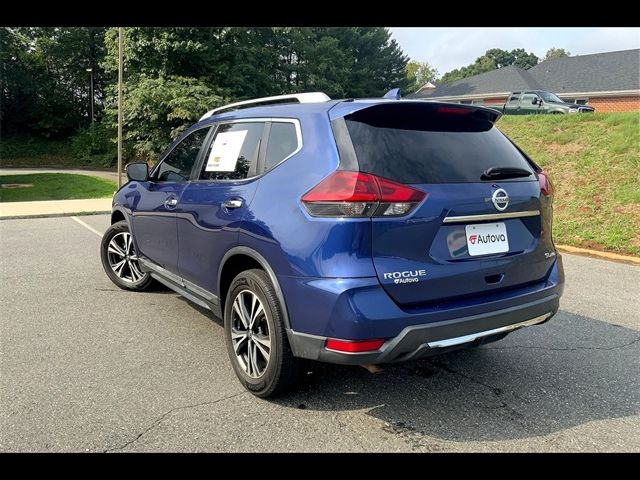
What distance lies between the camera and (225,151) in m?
3.55

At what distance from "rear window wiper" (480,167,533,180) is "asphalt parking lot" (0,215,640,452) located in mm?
1355

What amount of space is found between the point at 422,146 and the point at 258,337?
148 cm

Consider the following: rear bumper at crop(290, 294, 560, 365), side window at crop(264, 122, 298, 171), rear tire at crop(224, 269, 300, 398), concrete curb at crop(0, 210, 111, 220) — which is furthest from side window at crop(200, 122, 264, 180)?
concrete curb at crop(0, 210, 111, 220)

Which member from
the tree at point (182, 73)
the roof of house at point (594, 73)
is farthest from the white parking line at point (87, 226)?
the roof of house at point (594, 73)

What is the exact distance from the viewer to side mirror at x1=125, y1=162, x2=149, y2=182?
4.54 metres

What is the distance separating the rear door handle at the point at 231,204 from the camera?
311 cm

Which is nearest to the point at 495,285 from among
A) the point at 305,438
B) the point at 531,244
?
the point at 531,244

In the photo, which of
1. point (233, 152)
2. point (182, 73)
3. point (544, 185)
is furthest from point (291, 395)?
point (182, 73)

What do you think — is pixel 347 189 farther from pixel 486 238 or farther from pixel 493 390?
pixel 493 390

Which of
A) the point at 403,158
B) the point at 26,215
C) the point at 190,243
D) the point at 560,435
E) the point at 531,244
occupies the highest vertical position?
the point at 403,158
